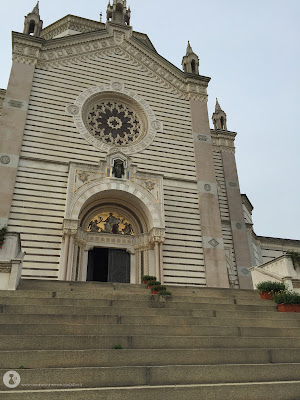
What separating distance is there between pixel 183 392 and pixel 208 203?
15.9m

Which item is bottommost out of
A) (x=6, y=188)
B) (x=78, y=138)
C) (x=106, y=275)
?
(x=106, y=275)

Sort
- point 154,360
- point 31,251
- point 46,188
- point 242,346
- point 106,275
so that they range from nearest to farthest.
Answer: point 154,360, point 242,346, point 31,251, point 46,188, point 106,275

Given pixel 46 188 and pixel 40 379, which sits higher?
pixel 46 188

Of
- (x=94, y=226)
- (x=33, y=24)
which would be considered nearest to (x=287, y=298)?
(x=94, y=226)

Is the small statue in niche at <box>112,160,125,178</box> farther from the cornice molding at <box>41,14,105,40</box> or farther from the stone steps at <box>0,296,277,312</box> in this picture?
the cornice molding at <box>41,14,105,40</box>

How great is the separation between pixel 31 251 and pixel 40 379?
11.6 m

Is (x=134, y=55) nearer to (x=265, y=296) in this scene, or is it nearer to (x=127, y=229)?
(x=127, y=229)

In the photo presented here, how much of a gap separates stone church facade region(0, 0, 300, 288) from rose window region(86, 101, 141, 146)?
0.07 metres

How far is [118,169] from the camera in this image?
61.4 ft

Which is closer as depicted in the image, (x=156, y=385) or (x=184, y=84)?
(x=156, y=385)

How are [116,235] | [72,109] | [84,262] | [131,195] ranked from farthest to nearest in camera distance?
[72,109] < [116,235] < [131,195] < [84,262]

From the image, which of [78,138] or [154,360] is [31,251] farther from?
[154,360]

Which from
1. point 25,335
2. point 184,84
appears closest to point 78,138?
point 184,84

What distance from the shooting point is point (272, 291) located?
12.0 meters
